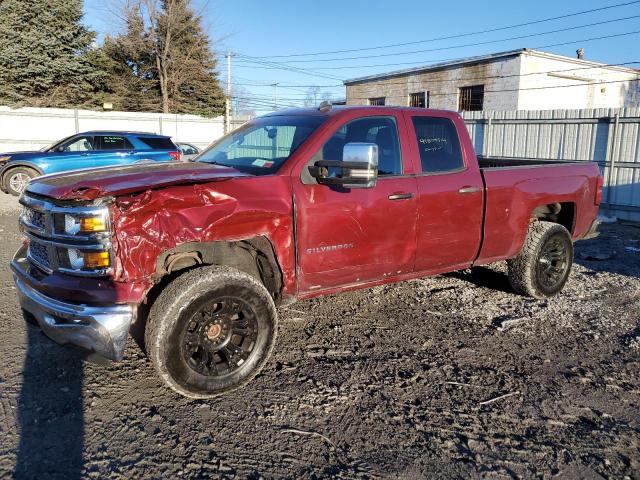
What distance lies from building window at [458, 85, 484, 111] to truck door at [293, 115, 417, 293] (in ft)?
78.8

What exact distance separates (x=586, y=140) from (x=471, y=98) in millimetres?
15326

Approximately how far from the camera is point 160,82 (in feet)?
117

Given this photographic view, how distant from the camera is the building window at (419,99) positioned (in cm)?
2917

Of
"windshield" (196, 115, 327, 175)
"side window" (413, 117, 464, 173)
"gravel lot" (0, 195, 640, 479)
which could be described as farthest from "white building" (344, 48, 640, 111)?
"windshield" (196, 115, 327, 175)

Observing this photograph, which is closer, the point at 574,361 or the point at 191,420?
the point at 191,420

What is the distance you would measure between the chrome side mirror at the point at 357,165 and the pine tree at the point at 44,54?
3166 cm

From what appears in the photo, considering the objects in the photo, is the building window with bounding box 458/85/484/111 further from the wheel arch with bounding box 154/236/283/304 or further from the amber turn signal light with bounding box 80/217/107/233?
the amber turn signal light with bounding box 80/217/107/233

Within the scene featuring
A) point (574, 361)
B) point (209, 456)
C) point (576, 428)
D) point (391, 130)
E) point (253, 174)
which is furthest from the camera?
point (391, 130)

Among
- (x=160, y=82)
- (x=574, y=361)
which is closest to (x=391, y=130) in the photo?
(x=574, y=361)

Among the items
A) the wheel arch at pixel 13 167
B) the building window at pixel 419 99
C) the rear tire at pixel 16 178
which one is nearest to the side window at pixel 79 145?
the wheel arch at pixel 13 167

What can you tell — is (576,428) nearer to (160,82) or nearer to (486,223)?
(486,223)

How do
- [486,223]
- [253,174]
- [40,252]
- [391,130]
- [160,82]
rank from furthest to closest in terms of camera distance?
1. [160,82]
2. [486,223]
3. [391,130]
4. [253,174]
5. [40,252]

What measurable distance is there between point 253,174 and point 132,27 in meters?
35.4

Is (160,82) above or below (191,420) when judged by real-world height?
above
